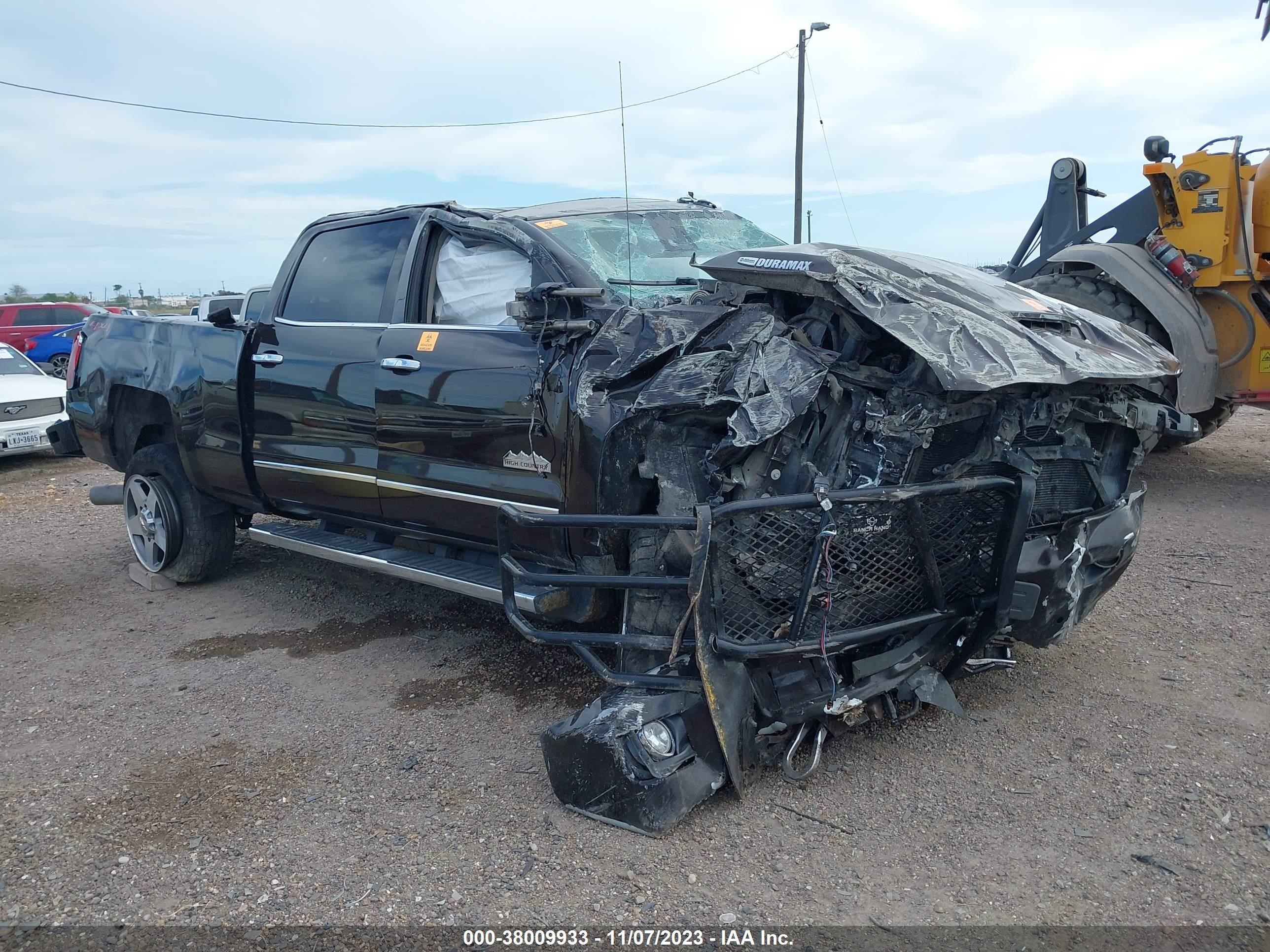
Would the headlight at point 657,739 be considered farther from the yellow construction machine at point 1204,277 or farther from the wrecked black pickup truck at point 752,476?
the yellow construction machine at point 1204,277

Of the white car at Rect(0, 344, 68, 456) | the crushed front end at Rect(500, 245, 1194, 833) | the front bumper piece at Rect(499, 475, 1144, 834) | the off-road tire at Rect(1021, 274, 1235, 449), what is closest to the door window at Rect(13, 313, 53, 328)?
the white car at Rect(0, 344, 68, 456)

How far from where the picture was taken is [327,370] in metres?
4.63

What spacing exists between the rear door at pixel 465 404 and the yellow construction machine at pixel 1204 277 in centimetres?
428

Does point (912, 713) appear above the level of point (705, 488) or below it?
below

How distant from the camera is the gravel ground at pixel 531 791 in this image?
2.70 metres

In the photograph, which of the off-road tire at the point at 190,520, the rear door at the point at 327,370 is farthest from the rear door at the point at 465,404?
the off-road tire at the point at 190,520

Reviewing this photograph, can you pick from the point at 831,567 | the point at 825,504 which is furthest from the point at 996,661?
the point at 825,504

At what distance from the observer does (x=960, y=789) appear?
10.5ft

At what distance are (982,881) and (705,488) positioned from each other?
4.58 feet

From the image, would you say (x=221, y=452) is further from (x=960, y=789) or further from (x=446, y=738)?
(x=960, y=789)

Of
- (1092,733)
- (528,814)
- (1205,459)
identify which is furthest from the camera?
(1205,459)

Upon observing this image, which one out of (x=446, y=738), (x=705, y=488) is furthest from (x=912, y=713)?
(x=446, y=738)

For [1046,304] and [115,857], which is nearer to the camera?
[115,857]

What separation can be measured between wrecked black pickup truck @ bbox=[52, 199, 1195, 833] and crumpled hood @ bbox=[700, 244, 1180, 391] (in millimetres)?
13
